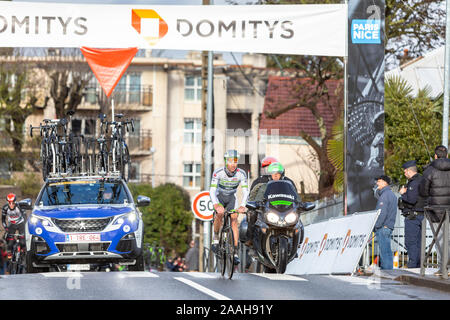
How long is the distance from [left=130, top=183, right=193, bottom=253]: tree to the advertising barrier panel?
42373mm

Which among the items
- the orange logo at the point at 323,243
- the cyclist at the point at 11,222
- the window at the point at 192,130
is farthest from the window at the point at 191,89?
the orange logo at the point at 323,243

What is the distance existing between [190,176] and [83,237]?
51.1m

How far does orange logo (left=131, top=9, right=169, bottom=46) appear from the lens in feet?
63.7

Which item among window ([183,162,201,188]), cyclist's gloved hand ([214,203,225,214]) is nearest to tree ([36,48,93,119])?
window ([183,162,201,188])

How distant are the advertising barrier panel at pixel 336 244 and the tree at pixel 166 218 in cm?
4237

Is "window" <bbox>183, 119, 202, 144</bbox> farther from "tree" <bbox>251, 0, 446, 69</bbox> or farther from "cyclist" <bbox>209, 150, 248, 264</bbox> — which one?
"cyclist" <bbox>209, 150, 248, 264</bbox>

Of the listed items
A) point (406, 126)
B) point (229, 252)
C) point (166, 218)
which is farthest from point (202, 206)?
point (166, 218)

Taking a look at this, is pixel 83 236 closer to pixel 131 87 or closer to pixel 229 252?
pixel 229 252

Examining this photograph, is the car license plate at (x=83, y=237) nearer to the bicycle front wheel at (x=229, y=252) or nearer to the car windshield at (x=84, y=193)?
→ the car windshield at (x=84, y=193)

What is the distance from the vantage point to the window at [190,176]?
219 ft

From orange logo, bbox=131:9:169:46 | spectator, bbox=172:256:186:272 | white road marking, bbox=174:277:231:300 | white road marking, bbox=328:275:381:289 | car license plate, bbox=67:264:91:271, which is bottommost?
spectator, bbox=172:256:186:272

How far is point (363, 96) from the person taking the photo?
18.4m
